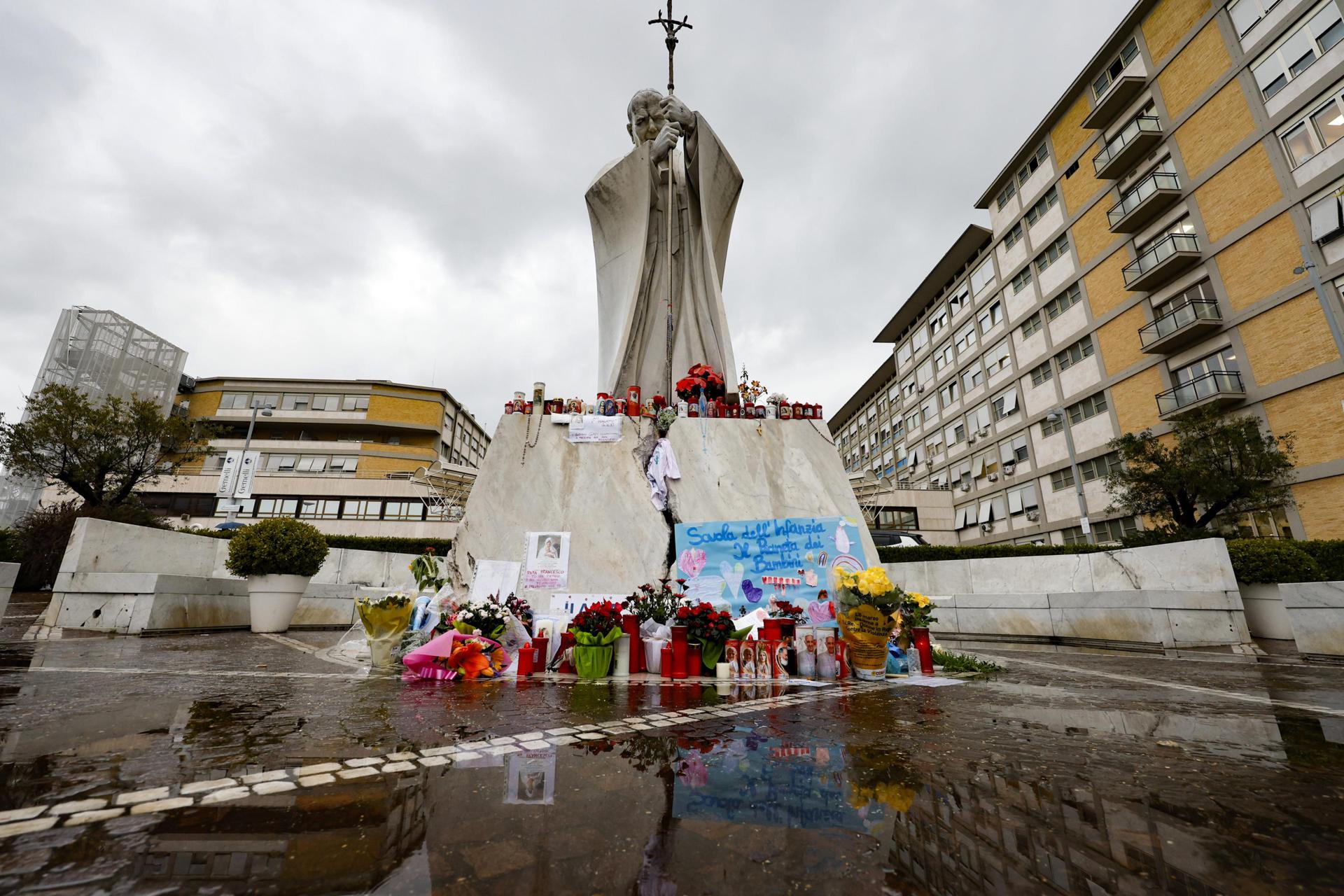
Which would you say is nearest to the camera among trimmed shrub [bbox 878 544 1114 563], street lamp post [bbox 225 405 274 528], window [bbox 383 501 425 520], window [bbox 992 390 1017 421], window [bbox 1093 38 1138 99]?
trimmed shrub [bbox 878 544 1114 563]

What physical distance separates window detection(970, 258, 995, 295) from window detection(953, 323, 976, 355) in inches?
93.1

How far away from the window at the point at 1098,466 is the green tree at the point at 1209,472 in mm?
6199

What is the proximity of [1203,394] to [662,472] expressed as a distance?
25207mm

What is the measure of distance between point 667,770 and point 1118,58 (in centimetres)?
3927

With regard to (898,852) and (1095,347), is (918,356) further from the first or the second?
(898,852)

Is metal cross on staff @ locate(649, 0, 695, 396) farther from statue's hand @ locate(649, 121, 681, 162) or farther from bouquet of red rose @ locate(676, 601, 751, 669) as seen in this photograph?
bouquet of red rose @ locate(676, 601, 751, 669)

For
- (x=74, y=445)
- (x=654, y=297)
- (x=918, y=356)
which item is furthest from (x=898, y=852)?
(x=918, y=356)

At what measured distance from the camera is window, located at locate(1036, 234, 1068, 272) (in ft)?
101

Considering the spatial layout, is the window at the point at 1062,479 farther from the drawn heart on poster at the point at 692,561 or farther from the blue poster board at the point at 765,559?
the drawn heart on poster at the point at 692,561

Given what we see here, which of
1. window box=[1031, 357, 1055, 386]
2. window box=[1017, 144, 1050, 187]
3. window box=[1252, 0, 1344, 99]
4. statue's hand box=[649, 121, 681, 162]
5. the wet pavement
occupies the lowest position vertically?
the wet pavement

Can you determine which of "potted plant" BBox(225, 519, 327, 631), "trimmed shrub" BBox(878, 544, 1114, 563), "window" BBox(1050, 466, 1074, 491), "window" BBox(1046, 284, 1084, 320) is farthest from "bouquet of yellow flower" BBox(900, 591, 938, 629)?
"window" BBox(1046, 284, 1084, 320)

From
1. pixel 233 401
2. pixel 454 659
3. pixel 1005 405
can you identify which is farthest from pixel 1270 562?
pixel 233 401

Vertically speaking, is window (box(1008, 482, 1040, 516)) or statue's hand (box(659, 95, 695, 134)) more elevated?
statue's hand (box(659, 95, 695, 134))

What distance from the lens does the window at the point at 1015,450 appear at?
33219mm
